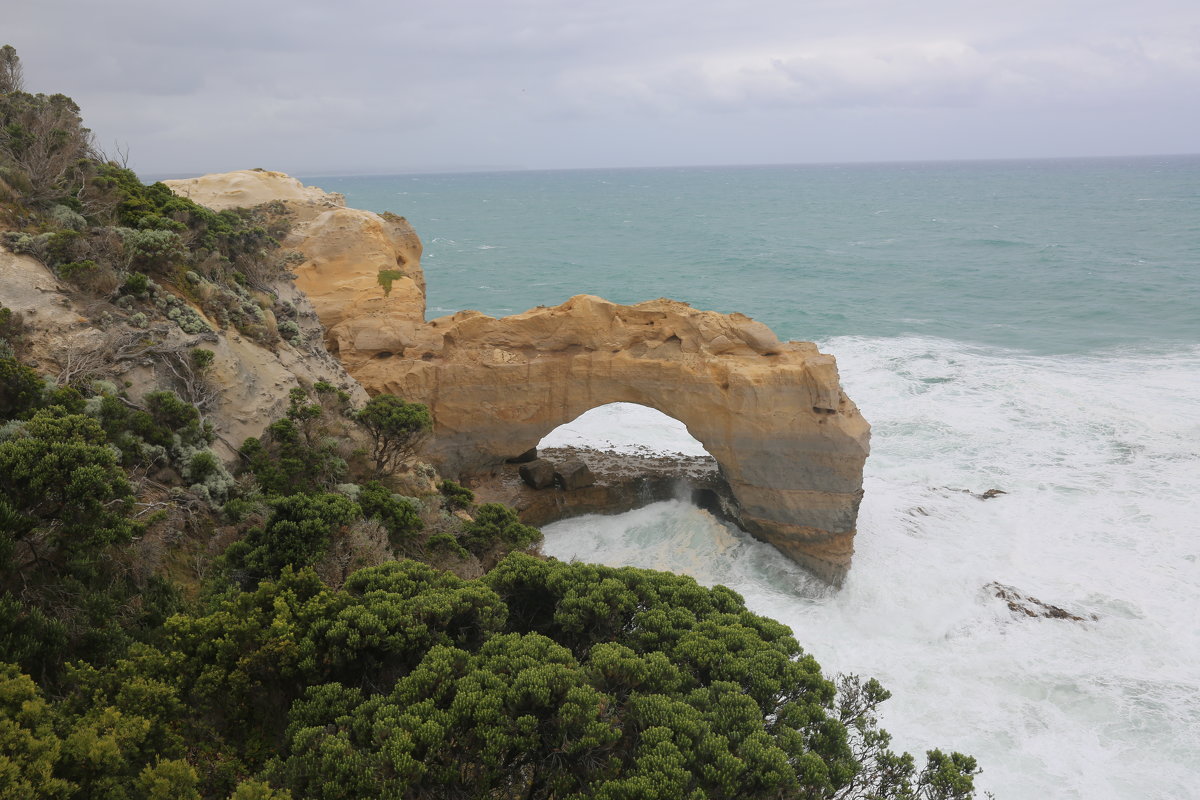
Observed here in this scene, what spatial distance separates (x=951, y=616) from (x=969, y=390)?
17817 mm

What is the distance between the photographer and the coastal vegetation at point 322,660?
7312 millimetres

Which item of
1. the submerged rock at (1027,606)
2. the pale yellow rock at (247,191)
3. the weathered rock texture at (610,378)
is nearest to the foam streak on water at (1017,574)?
the submerged rock at (1027,606)

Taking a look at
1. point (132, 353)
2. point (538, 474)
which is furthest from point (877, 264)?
point (132, 353)

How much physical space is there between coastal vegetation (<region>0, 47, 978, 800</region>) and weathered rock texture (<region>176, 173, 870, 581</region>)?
28.3 feet

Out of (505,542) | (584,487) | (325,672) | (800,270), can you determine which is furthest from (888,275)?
(325,672)

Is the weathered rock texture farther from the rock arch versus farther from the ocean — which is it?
the ocean

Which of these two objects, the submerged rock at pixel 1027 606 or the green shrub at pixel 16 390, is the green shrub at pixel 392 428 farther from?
the submerged rock at pixel 1027 606

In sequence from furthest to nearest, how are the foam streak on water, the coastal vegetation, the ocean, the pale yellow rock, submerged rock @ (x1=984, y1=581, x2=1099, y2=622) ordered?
the pale yellow rock < submerged rock @ (x1=984, y1=581, x2=1099, y2=622) < the ocean < the foam streak on water < the coastal vegetation

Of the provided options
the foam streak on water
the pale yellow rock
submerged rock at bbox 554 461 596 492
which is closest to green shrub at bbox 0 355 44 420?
the foam streak on water

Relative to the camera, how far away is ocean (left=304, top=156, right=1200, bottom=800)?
15492 mm

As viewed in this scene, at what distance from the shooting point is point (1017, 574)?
2012 cm

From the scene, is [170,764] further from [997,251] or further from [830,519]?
[997,251]

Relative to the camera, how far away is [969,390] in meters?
33.8

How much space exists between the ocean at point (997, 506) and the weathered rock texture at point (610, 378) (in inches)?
84.5
